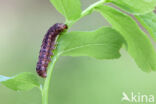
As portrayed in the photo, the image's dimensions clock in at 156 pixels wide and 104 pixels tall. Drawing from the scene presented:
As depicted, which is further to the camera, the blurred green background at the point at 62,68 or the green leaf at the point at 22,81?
the blurred green background at the point at 62,68

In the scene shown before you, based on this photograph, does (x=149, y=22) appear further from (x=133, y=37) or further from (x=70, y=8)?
(x=70, y=8)

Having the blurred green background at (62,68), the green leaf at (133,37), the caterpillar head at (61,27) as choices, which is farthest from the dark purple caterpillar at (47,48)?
the blurred green background at (62,68)

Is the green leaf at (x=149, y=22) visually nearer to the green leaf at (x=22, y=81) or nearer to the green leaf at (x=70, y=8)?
the green leaf at (x=70, y=8)

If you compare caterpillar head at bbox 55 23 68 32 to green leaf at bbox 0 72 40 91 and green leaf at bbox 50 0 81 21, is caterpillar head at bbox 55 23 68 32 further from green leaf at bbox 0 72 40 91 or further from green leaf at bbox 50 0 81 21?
green leaf at bbox 0 72 40 91

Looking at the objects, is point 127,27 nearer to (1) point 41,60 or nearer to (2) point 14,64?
(1) point 41,60

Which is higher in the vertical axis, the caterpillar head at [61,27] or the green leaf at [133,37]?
the caterpillar head at [61,27]

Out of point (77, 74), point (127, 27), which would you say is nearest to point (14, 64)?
point (77, 74)

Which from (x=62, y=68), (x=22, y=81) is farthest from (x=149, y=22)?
(x=62, y=68)
